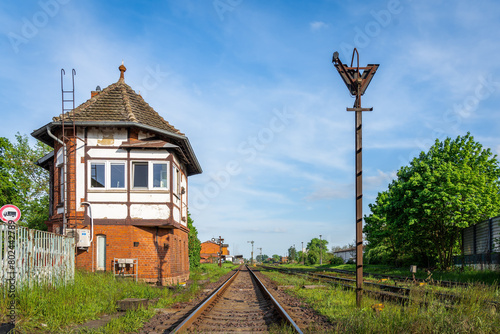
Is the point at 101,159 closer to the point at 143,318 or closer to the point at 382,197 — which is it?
the point at 143,318

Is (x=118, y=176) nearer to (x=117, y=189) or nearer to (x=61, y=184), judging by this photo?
(x=117, y=189)

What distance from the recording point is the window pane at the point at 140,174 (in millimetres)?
18125

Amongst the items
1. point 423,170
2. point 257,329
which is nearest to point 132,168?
point 257,329

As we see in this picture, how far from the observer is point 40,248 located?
35.1 ft

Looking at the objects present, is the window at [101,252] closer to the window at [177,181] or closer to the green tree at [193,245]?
the window at [177,181]

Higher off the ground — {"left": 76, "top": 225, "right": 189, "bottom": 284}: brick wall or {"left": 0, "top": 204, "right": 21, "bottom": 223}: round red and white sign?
{"left": 0, "top": 204, "right": 21, "bottom": 223}: round red and white sign

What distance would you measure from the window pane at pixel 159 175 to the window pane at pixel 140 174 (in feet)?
1.23

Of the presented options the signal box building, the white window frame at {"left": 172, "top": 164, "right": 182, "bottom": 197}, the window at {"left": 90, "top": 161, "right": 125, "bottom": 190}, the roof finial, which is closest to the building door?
the signal box building

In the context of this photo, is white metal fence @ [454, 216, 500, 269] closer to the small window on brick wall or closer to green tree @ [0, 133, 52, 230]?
the small window on brick wall

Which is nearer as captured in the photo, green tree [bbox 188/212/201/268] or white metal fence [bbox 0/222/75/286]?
white metal fence [bbox 0/222/75/286]

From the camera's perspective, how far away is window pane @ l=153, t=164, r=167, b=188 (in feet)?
59.6

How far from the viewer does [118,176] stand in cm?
1808

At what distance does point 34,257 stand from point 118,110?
975 cm

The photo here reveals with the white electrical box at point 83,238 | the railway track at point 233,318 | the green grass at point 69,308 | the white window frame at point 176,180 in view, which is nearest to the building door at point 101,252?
the white electrical box at point 83,238
